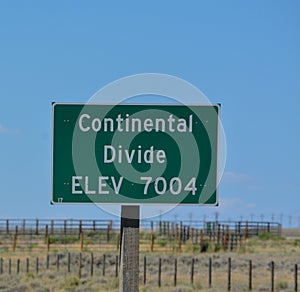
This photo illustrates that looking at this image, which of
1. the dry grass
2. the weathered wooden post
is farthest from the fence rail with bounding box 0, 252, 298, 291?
the weathered wooden post

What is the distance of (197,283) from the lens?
29.1 meters

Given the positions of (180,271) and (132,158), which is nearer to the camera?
(132,158)

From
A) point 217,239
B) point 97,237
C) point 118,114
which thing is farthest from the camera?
point 97,237

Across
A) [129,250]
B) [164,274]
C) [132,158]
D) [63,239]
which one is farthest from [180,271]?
[132,158]

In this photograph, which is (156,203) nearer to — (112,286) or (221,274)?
(112,286)

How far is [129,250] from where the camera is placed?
7.05m

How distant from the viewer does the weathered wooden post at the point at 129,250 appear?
A: 23.1ft

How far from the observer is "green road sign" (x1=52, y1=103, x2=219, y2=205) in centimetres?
704

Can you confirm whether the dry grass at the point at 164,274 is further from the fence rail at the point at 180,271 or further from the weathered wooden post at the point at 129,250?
the weathered wooden post at the point at 129,250

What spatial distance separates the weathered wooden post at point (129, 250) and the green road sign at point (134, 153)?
5.0 inches

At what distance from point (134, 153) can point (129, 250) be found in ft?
2.39

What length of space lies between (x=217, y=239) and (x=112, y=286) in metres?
25.6

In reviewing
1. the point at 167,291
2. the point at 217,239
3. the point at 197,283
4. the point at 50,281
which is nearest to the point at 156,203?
the point at 167,291

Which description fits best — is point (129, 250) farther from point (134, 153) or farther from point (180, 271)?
point (180, 271)
